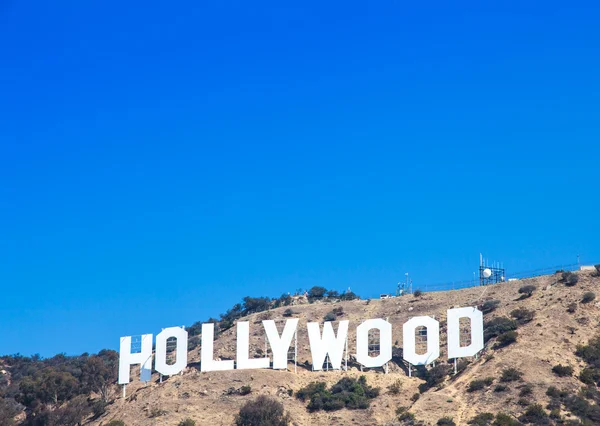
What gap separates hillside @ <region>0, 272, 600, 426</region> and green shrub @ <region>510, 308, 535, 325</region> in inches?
12.6

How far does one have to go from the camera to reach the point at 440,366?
233 ft

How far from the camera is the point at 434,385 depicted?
68688 millimetres

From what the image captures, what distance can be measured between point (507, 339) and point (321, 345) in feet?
49.6

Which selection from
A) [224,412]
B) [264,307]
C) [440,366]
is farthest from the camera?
[264,307]

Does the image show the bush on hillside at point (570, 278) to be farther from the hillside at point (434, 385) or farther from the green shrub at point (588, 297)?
the green shrub at point (588, 297)

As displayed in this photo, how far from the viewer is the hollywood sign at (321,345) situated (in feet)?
228

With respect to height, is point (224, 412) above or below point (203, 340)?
below

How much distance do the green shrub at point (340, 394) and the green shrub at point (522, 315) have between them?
14499mm

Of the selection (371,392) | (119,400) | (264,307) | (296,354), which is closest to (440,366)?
(371,392)

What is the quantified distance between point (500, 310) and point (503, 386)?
16672mm

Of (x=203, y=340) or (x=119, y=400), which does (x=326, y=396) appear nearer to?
(x=203, y=340)

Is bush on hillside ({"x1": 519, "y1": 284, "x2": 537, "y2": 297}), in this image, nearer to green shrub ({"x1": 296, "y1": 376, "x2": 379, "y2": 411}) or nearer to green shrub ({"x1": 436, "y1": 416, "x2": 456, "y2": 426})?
green shrub ({"x1": 296, "y1": 376, "x2": 379, "y2": 411})

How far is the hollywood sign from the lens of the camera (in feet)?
228

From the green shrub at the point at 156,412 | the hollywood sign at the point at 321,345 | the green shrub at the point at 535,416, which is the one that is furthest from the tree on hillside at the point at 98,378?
the green shrub at the point at 535,416
